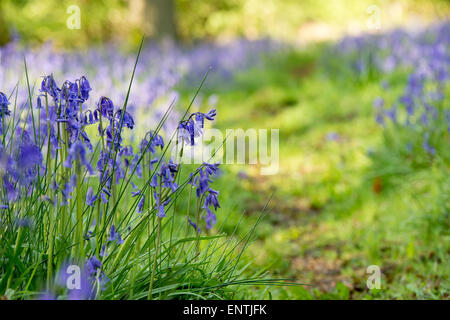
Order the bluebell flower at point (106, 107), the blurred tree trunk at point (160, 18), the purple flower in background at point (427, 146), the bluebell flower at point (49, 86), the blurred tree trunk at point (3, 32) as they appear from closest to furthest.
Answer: the bluebell flower at point (49, 86) < the bluebell flower at point (106, 107) < the purple flower in background at point (427, 146) < the blurred tree trunk at point (160, 18) < the blurred tree trunk at point (3, 32)

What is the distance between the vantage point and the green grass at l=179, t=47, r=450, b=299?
2824 mm

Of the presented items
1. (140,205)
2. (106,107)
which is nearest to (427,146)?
(140,205)

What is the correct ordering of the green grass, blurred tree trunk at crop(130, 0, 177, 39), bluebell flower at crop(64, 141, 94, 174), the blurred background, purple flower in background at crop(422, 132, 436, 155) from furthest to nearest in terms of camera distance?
blurred tree trunk at crop(130, 0, 177, 39) → purple flower in background at crop(422, 132, 436, 155) → the blurred background → the green grass → bluebell flower at crop(64, 141, 94, 174)

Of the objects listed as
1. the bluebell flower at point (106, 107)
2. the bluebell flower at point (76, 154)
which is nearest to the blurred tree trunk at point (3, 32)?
the bluebell flower at point (106, 107)

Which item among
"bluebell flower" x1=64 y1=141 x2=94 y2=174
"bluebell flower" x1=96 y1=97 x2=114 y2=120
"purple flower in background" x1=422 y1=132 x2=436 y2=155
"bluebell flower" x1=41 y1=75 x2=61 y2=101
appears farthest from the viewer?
"purple flower in background" x1=422 y1=132 x2=436 y2=155

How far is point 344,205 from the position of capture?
407 cm

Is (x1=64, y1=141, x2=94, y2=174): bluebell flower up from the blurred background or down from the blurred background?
down

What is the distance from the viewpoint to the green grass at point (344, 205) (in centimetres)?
282

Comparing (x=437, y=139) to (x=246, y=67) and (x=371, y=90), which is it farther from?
(x=246, y=67)

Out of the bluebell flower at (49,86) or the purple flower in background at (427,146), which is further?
the purple flower in background at (427,146)

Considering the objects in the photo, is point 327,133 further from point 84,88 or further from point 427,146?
point 84,88

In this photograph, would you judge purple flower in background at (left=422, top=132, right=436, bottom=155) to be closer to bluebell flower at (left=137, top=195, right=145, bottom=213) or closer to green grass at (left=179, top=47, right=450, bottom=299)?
green grass at (left=179, top=47, right=450, bottom=299)

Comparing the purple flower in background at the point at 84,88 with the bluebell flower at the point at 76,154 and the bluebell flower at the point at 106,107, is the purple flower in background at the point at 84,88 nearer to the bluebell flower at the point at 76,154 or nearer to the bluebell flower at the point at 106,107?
the bluebell flower at the point at 106,107

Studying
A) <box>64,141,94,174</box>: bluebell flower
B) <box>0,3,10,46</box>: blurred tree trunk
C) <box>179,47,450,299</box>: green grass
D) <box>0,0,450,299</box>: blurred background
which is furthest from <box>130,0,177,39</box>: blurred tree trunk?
<box>64,141,94,174</box>: bluebell flower
